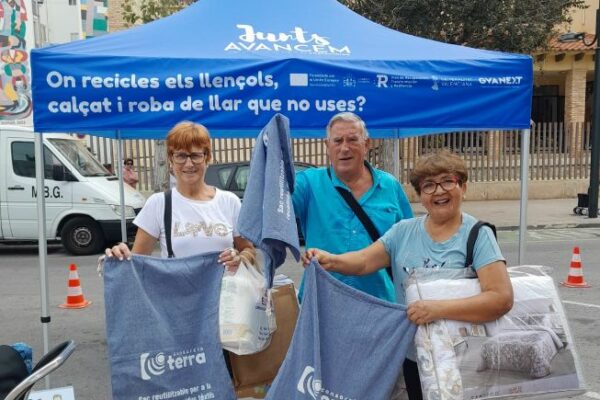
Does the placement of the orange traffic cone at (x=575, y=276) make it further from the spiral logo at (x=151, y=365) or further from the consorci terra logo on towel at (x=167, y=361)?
the spiral logo at (x=151, y=365)

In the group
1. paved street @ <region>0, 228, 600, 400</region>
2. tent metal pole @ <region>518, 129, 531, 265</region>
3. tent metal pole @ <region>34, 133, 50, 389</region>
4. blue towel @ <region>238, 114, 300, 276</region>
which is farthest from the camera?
paved street @ <region>0, 228, 600, 400</region>

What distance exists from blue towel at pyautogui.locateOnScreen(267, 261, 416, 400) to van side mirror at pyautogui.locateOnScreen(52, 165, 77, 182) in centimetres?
837

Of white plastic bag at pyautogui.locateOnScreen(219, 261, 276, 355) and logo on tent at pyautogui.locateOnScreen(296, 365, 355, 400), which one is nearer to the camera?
logo on tent at pyautogui.locateOnScreen(296, 365, 355, 400)

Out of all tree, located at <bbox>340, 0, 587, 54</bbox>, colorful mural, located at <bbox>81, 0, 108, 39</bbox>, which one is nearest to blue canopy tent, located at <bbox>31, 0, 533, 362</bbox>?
tree, located at <bbox>340, 0, 587, 54</bbox>

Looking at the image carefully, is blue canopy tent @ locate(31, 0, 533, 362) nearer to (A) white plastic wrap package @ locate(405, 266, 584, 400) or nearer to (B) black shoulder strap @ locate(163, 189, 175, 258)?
(B) black shoulder strap @ locate(163, 189, 175, 258)

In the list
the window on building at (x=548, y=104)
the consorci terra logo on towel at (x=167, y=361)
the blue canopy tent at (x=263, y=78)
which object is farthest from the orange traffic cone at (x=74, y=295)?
the window on building at (x=548, y=104)

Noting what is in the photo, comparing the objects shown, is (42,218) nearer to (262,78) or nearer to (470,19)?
(262,78)

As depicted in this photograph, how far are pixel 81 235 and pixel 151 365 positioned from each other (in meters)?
7.77

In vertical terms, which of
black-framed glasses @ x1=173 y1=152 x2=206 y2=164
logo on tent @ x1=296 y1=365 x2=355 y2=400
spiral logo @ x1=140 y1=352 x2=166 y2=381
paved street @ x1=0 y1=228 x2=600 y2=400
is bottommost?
paved street @ x1=0 y1=228 x2=600 y2=400

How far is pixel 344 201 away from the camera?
2.95 metres

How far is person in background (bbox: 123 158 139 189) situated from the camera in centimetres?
1332

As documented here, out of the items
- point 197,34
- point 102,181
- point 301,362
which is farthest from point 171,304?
point 102,181

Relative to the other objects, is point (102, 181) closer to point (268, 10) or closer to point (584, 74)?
point (268, 10)

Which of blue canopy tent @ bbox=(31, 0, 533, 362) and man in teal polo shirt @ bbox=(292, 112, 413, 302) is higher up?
blue canopy tent @ bbox=(31, 0, 533, 362)
